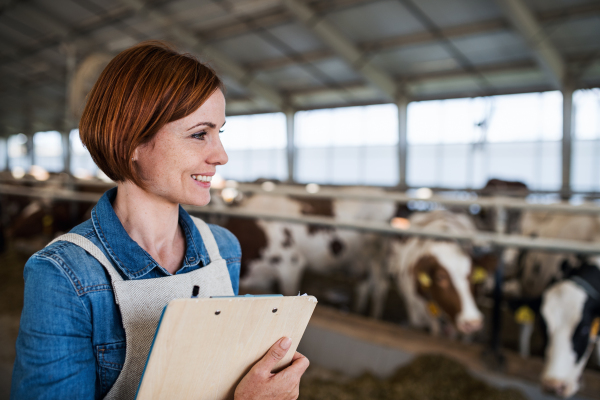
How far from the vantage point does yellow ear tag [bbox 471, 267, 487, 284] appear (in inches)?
125

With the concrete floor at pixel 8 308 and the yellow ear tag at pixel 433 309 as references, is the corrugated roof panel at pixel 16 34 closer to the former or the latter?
the concrete floor at pixel 8 308

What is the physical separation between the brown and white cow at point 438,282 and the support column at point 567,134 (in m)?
6.37

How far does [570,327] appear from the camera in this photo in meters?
2.42

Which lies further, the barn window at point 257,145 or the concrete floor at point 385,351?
the barn window at point 257,145

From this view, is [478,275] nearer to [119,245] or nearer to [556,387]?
[556,387]

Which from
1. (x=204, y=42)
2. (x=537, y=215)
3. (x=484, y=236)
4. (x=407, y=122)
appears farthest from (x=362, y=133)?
(x=484, y=236)

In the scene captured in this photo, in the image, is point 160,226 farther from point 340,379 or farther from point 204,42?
point 204,42

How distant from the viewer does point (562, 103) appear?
8.68 m

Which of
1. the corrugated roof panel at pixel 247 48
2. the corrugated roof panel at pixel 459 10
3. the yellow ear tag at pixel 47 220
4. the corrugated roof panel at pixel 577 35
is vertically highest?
the corrugated roof panel at pixel 247 48

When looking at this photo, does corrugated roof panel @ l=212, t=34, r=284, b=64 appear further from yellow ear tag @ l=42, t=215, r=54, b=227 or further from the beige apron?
the beige apron

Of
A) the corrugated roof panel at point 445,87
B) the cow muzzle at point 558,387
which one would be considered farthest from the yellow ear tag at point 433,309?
the corrugated roof panel at point 445,87

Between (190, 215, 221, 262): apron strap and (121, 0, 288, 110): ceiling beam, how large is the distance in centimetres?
729

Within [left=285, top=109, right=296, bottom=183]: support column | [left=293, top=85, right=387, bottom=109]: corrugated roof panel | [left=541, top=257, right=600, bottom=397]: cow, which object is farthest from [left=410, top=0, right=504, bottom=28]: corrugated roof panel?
[left=285, top=109, right=296, bottom=183]: support column

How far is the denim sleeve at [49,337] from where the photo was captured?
718 mm
